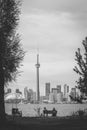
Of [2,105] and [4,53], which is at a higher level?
[4,53]

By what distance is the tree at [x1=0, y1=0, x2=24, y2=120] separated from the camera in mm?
27500

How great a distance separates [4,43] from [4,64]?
187 centimetres

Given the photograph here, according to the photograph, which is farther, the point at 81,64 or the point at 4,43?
the point at 81,64

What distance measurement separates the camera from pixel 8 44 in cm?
2986

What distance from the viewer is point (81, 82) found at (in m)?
35.9

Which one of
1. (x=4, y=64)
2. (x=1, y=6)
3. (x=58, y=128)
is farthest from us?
(x=4, y=64)

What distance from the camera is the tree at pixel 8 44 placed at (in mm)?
27500

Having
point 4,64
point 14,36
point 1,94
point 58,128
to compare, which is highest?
point 14,36

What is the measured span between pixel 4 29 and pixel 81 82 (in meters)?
11.3

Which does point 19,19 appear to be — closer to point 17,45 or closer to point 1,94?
point 17,45

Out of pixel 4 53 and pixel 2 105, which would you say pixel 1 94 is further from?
pixel 4 53

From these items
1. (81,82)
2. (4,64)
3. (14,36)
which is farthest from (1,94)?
(81,82)

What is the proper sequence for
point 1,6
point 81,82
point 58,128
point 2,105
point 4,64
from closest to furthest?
1. point 58,128
2. point 2,105
3. point 1,6
4. point 4,64
5. point 81,82

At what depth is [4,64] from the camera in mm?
29453
